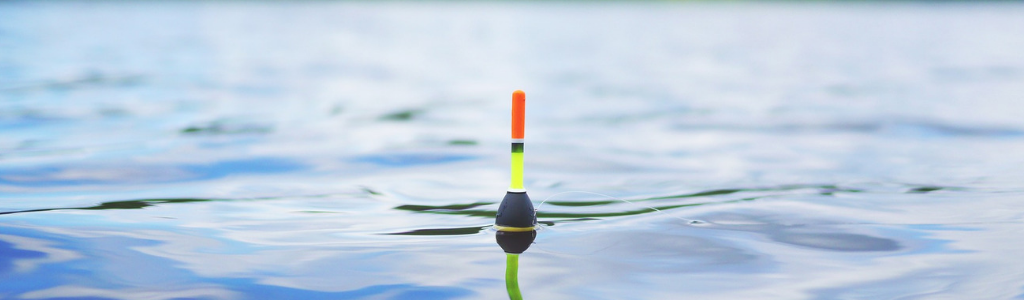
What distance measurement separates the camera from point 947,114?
13.0 m

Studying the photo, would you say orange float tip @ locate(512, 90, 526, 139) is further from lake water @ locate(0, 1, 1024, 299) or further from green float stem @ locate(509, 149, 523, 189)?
lake water @ locate(0, 1, 1024, 299)

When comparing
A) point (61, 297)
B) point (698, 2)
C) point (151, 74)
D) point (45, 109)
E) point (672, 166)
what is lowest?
point (61, 297)


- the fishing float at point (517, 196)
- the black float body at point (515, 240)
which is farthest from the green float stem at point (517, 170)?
the black float body at point (515, 240)

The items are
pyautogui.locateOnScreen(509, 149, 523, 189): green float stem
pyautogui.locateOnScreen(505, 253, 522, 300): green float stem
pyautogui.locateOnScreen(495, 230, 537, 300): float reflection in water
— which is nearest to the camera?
pyautogui.locateOnScreen(505, 253, 522, 300): green float stem

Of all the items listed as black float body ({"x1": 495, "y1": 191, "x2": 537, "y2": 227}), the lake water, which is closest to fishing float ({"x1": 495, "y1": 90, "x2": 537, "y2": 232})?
black float body ({"x1": 495, "y1": 191, "x2": 537, "y2": 227})

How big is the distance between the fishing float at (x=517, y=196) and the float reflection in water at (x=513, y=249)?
0.03 meters

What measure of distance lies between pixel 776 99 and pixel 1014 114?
3.30 m

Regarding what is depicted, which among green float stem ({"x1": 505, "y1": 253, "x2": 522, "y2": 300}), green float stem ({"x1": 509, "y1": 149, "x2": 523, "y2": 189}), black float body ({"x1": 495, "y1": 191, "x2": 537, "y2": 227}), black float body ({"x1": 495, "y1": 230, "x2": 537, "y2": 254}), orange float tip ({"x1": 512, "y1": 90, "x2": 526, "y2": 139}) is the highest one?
orange float tip ({"x1": 512, "y1": 90, "x2": 526, "y2": 139})

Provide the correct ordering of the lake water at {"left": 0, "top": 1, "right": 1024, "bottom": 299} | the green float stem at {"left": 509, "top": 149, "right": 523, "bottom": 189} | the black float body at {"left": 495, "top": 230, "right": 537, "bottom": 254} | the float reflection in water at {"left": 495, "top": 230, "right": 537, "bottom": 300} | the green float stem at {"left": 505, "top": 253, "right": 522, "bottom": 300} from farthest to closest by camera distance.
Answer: the black float body at {"left": 495, "top": 230, "right": 537, "bottom": 254} → the green float stem at {"left": 509, "top": 149, "right": 523, "bottom": 189} → the lake water at {"left": 0, "top": 1, "right": 1024, "bottom": 299} → the float reflection in water at {"left": 495, "top": 230, "right": 537, "bottom": 300} → the green float stem at {"left": 505, "top": 253, "right": 522, "bottom": 300}

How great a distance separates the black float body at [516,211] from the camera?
503 centimetres

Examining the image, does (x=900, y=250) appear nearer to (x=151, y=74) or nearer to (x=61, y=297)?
(x=61, y=297)

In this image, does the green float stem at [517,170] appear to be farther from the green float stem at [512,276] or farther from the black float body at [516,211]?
the green float stem at [512,276]

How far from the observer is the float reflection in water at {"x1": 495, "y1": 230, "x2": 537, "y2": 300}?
438 centimetres

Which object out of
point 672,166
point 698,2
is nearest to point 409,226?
point 672,166
